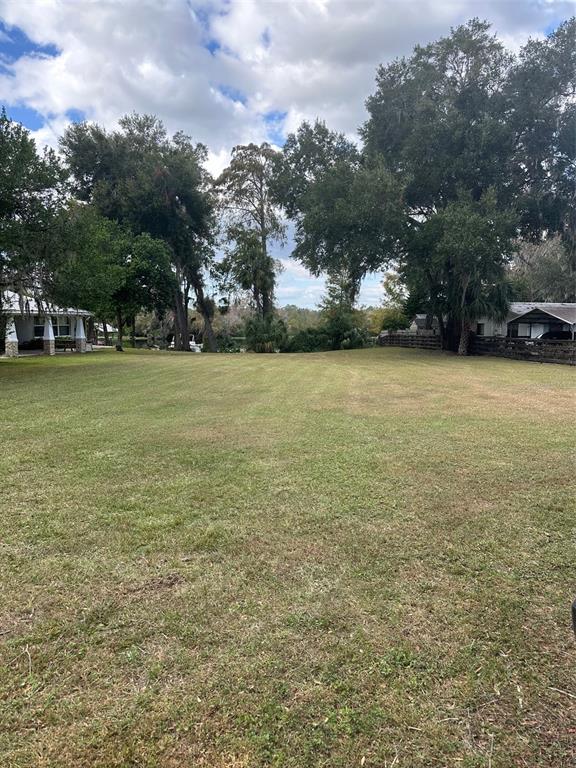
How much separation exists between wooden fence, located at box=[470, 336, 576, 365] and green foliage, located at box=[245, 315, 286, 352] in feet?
38.3

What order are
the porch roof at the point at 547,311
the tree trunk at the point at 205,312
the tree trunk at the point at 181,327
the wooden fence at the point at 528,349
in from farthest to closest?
the tree trunk at the point at 205,312 < the tree trunk at the point at 181,327 < the porch roof at the point at 547,311 < the wooden fence at the point at 528,349

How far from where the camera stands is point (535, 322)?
96.0ft

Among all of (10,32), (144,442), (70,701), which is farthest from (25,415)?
(10,32)

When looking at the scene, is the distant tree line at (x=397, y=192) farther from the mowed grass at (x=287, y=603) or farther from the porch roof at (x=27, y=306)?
the mowed grass at (x=287, y=603)

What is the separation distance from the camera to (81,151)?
29.8 m

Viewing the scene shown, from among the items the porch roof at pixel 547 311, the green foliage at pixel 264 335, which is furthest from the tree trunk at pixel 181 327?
the porch roof at pixel 547 311

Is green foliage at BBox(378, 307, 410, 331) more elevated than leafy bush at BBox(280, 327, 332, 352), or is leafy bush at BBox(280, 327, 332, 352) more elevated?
green foliage at BBox(378, 307, 410, 331)

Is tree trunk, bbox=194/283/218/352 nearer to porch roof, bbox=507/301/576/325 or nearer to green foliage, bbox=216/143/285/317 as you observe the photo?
green foliage, bbox=216/143/285/317

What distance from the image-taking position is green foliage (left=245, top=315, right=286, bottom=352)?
95.2ft

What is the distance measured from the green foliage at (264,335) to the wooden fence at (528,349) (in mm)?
11680

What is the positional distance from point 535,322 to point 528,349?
10.8 meters

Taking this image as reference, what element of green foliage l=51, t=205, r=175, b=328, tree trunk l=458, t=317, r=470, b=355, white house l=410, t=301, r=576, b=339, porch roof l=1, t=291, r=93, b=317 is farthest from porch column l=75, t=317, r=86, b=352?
white house l=410, t=301, r=576, b=339

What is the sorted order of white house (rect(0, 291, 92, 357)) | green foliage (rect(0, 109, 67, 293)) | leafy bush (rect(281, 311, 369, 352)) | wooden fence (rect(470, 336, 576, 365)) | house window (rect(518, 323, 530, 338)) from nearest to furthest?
1. green foliage (rect(0, 109, 67, 293))
2. wooden fence (rect(470, 336, 576, 365))
3. white house (rect(0, 291, 92, 357))
4. house window (rect(518, 323, 530, 338))
5. leafy bush (rect(281, 311, 369, 352))

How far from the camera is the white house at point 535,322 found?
27312mm
